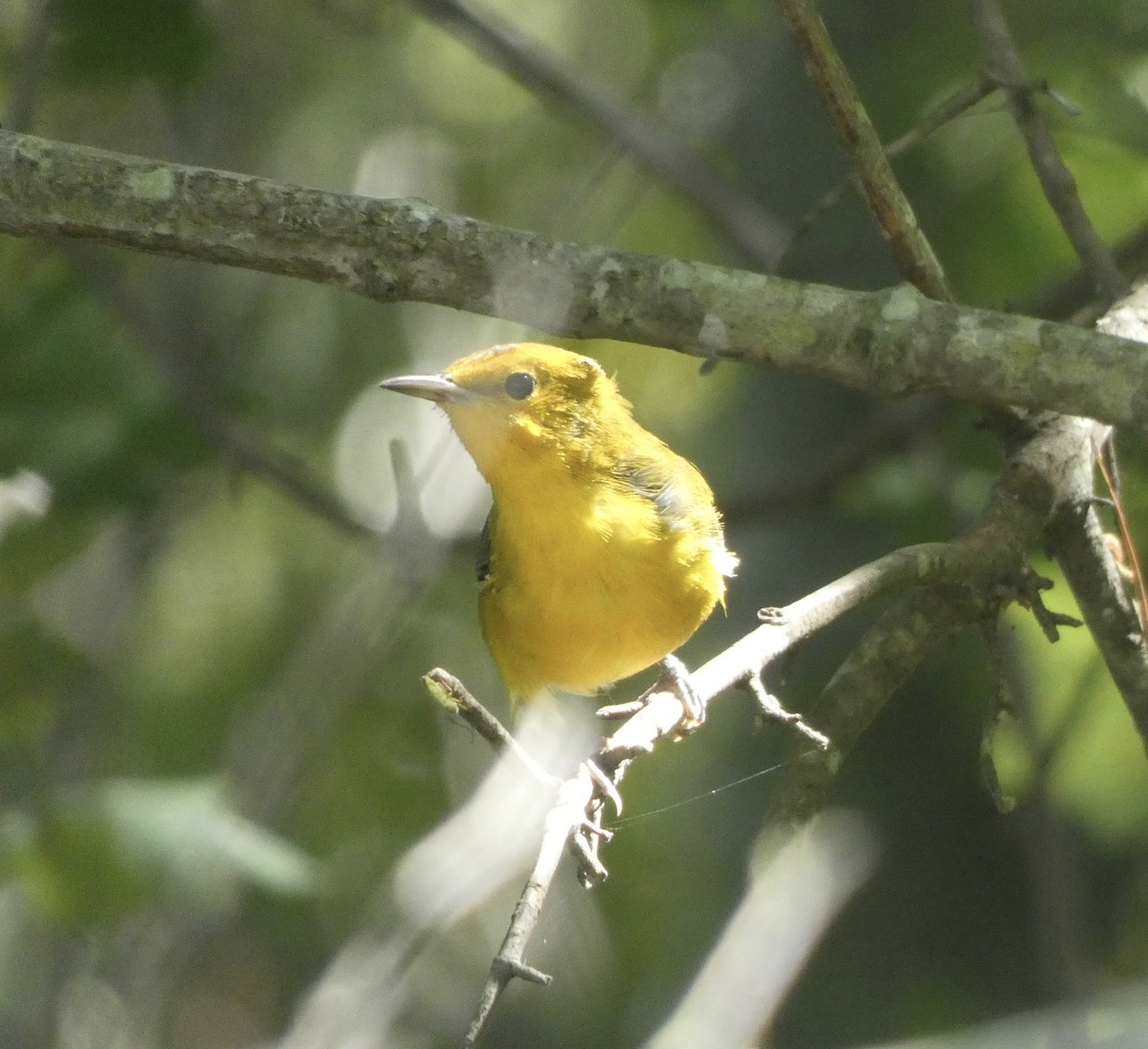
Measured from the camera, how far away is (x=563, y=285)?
2.77m

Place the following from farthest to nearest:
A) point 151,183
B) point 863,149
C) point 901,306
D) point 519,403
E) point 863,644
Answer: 1. point 519,403
2. point 863,149
3. point 863,644
4. point 901,306
5. point 151,183

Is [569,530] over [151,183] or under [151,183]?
under

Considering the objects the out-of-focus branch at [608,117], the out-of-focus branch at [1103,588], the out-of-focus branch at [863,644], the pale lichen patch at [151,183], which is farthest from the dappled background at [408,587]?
the pale lichen patch at [151,183]

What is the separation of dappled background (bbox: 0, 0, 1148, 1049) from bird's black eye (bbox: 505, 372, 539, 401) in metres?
0.46

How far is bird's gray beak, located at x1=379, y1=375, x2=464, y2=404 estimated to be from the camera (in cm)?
349

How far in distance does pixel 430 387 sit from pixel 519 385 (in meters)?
0.28

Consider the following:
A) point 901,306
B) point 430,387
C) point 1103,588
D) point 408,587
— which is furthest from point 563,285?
point 1103,588

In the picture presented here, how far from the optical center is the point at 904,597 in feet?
11.0

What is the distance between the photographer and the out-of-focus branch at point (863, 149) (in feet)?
10.4

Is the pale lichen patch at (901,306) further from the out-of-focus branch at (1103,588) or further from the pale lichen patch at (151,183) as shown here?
the pale lichen patch at (151,183)

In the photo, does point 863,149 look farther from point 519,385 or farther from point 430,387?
point 430,387

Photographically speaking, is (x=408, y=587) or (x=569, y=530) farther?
(x=408, y=587)

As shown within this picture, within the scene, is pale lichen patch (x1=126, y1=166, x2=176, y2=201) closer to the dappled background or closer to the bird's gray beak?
the dappled background

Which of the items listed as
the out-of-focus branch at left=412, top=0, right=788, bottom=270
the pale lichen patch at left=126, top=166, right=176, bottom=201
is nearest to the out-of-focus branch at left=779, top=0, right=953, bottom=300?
the pale lichen patch at left=126, top=166, right=176, bottom=201
